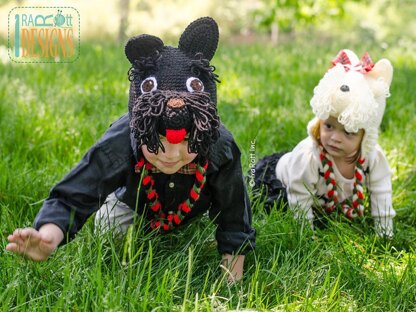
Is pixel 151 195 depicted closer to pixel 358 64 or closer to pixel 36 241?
pixel 36 241

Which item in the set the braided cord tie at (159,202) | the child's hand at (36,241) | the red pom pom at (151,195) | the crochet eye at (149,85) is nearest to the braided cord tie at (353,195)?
the braided cord tie at (159,202)

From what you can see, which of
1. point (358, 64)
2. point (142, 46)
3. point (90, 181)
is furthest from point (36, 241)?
point (358, 64)

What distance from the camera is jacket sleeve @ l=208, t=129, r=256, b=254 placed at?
2412 millimetres

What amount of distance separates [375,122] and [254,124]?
1.33 meters

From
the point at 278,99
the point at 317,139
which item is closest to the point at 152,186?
the point at 317,139

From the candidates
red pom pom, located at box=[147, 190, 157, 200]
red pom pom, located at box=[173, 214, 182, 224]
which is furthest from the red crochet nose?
red pom pom, located at box=[173, 214, 182, 224]

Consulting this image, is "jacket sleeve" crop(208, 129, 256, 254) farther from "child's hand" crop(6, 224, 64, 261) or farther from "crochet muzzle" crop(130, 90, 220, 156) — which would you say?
"child's hand" crop(6, 224, 64, 261)

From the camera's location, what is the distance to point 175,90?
2135 millimetres

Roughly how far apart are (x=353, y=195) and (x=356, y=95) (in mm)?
585

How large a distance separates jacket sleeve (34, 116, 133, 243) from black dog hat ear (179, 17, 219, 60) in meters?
0.37

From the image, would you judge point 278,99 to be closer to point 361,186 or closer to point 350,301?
point 361,186

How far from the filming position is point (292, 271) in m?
2.39

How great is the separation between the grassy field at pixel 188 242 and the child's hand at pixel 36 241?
8 cm

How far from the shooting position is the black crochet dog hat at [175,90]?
2.03 m
